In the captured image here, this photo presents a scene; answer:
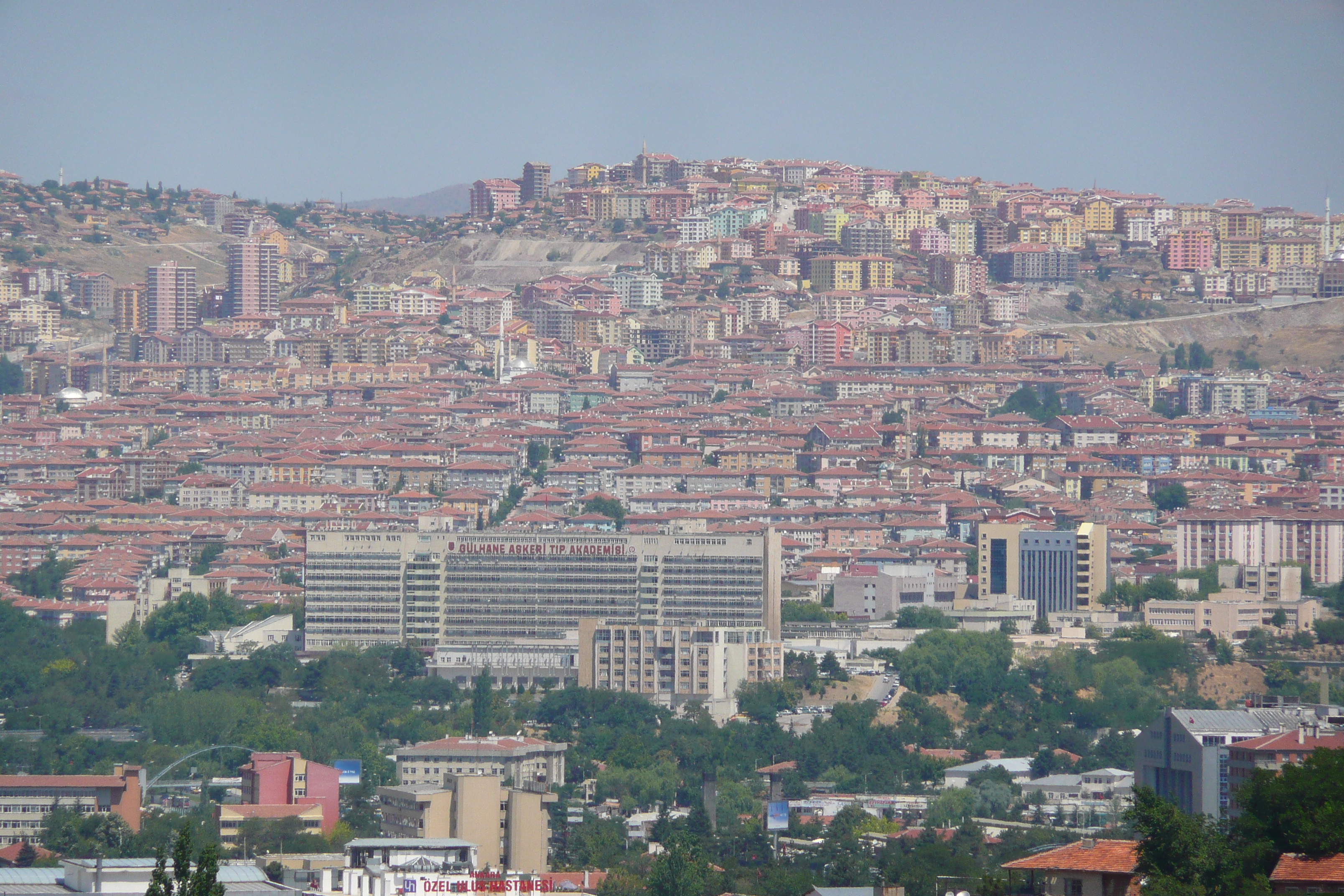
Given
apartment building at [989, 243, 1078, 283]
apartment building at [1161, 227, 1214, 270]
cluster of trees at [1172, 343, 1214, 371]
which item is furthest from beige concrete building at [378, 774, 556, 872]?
apartment building at [1161, 227, 1214, 270]

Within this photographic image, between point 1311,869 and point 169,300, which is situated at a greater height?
point 169,300

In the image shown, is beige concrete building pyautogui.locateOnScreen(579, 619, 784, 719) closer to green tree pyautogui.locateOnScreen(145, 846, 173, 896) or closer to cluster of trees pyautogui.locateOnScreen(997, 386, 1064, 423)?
cluster of trees pyautogui.locateOnScreen(997, 386, 1064, 423)

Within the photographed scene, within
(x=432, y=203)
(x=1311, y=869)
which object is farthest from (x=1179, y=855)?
(x=432, y=203)

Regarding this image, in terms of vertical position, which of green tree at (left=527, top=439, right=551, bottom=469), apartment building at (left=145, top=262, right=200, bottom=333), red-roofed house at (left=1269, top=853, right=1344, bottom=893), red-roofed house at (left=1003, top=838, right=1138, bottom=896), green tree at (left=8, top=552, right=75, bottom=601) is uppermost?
apartment building at (left=145, top=262, right=200, bottom=333)

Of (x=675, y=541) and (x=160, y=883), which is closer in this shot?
(x=160, y=883)

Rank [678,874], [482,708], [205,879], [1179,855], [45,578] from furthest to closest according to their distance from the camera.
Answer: [45,578], [482,708], [678,874], [1179,855], [205,879]

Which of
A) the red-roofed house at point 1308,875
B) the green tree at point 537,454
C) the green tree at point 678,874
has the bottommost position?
the green tree at point 678,874

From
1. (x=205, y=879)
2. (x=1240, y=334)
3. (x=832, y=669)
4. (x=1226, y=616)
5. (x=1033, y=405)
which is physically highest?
(x=1240, y=334)

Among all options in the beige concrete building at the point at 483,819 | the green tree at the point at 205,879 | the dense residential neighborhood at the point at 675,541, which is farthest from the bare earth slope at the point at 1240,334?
the green tree at the point at 205,879

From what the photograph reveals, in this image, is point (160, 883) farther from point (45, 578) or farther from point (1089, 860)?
point (45, 578)

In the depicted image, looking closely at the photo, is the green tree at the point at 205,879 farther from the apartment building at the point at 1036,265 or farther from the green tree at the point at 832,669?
the apartment building at the point at 1036,265

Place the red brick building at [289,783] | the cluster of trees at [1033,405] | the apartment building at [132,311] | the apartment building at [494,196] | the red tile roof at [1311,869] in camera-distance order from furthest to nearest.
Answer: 1. the apartment building at [494,196]
2. the apartment building at [132,311]
3. the cluster of trees at [1033,405]
4. the red brick building at [289,783]
5. the red tile roof at [1311,869]

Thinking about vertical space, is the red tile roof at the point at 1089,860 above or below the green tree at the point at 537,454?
below
